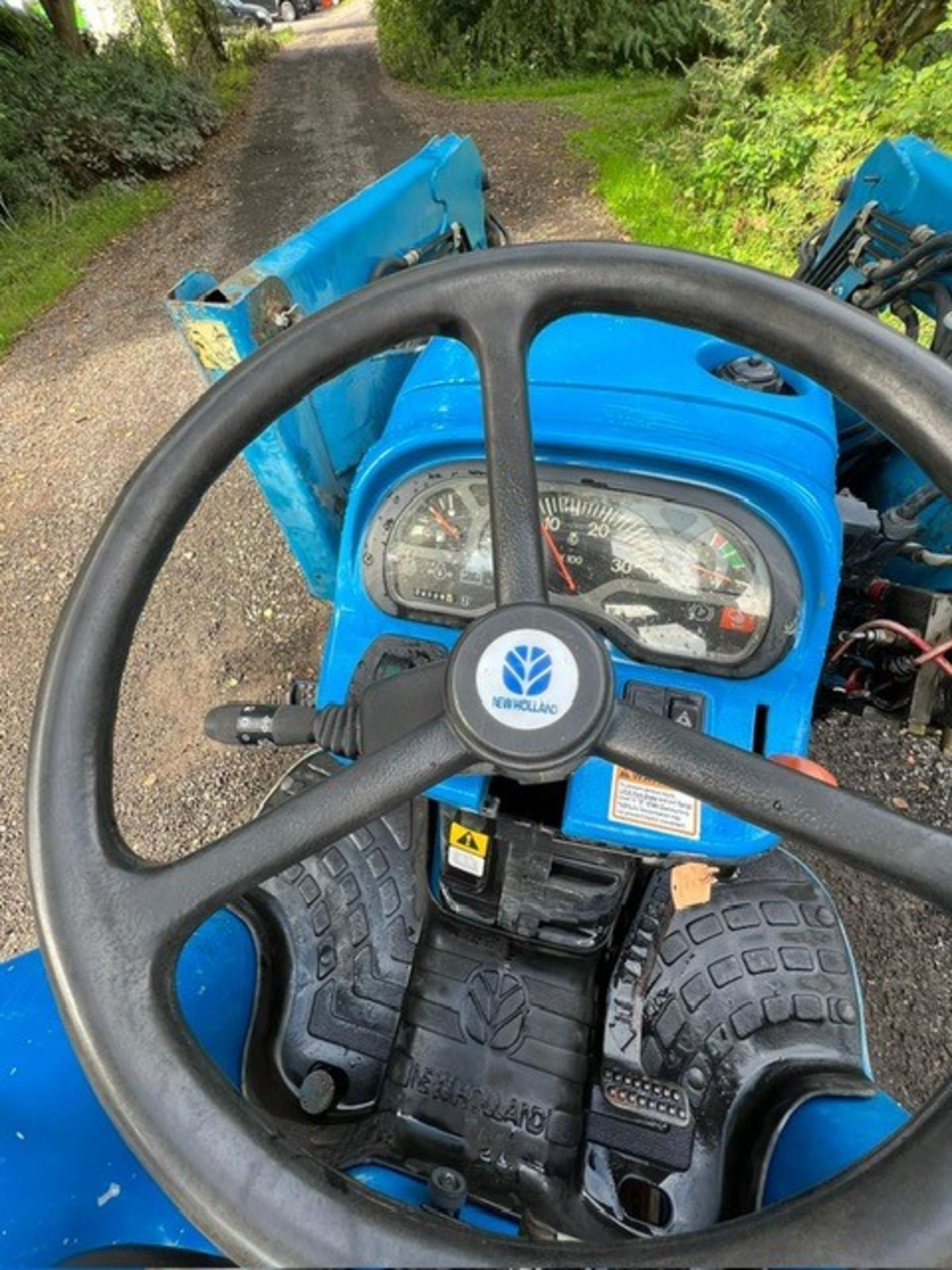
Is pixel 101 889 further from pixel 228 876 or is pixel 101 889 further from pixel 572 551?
pixel 572 551

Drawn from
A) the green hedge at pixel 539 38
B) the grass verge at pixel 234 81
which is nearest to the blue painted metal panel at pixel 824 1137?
the green hedge at pixel 539 38

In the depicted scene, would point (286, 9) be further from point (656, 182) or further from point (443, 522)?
point (443, 522)

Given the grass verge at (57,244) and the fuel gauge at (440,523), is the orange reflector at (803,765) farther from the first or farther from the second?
the grass verge at (57,244)

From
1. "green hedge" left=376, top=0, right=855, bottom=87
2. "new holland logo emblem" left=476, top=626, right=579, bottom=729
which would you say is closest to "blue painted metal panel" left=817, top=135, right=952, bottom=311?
"new holland logo emblem" left=476, top=626, right=579, bottom=729

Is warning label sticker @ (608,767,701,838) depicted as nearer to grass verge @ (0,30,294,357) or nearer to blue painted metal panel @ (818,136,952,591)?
blue painted metal panel @ (818,136,952,591)

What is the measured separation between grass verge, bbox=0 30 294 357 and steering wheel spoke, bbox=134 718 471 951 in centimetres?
537

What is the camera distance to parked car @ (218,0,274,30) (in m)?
14.1

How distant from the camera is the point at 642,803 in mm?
1089

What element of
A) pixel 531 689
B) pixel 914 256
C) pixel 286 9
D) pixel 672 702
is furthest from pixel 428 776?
pixel 286 9

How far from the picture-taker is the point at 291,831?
76 cm

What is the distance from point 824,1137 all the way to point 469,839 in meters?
0.64

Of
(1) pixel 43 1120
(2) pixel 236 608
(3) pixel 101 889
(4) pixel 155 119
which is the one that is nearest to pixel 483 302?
(3) pixel 101 889

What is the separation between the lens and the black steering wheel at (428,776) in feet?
1.96

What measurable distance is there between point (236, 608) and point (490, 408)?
229 centimetres
